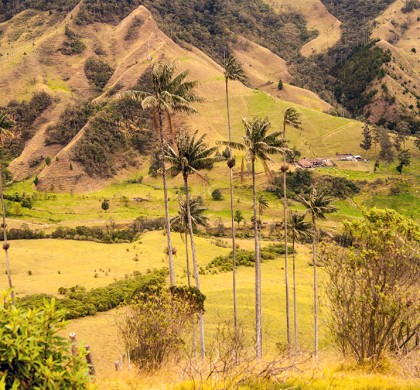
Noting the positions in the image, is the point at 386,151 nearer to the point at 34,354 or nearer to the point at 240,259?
the point at 240,259

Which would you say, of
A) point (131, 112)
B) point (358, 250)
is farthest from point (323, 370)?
point (131, 112)

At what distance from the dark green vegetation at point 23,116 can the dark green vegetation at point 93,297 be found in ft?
372

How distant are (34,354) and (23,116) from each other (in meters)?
162

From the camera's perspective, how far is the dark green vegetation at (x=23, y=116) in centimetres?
14900

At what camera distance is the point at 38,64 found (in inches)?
6757

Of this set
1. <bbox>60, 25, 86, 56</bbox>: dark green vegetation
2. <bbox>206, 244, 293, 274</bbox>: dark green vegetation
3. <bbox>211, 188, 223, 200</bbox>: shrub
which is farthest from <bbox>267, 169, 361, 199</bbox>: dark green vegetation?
<bbox>60, 25, 86, 56</bbox>: dark green vegetation

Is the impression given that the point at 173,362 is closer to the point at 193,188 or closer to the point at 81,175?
the point at 193,188

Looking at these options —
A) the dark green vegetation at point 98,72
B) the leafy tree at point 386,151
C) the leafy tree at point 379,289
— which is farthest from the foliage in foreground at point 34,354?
the dark green vegetation at point 98,72

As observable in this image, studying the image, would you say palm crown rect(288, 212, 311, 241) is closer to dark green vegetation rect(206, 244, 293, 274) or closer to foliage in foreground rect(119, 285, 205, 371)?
foliage in foreground rect(119, 285, 205, 371)

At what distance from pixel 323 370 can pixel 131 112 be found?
140607 millimetres

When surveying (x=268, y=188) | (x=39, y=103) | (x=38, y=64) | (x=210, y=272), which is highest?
(x=38, y=64)

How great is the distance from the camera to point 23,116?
501 ft

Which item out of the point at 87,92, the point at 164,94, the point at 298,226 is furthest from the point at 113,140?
the point at 164,94

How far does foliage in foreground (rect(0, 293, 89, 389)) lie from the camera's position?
22.6 ft
